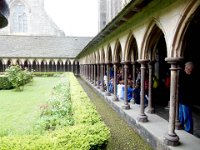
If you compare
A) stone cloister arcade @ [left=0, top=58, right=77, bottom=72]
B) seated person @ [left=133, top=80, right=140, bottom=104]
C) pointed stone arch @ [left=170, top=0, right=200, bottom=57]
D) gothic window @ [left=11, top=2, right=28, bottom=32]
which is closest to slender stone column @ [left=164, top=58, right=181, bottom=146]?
pointed stone arch @ [left=170, top=0, right=200, bottom=57]

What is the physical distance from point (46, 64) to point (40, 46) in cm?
353

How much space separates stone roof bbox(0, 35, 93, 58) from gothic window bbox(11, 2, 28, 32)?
31.5 ft

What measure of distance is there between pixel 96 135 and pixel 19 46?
125ft

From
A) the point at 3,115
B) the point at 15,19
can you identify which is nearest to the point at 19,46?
the point at 15,19


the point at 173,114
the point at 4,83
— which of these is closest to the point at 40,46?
the point at 4,83

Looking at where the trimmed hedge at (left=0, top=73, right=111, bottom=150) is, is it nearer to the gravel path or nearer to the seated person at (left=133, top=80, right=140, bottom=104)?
the gravel path

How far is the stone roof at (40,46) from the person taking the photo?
38844 mm

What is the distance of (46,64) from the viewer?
39.4 meters

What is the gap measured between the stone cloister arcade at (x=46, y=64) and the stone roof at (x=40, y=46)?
587 millimetres

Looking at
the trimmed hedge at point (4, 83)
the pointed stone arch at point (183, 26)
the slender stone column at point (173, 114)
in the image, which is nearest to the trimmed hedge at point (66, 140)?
the slender stone column at point (173, 114)

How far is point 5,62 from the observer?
1474 inches

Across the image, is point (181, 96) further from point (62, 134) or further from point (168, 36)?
point (62, 134)

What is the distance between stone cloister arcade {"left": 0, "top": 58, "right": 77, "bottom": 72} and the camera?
126 ft

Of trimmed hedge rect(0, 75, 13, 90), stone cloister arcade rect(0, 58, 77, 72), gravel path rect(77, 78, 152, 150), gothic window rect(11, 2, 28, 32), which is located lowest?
gravel path rect(77, 78, 152, 150)
